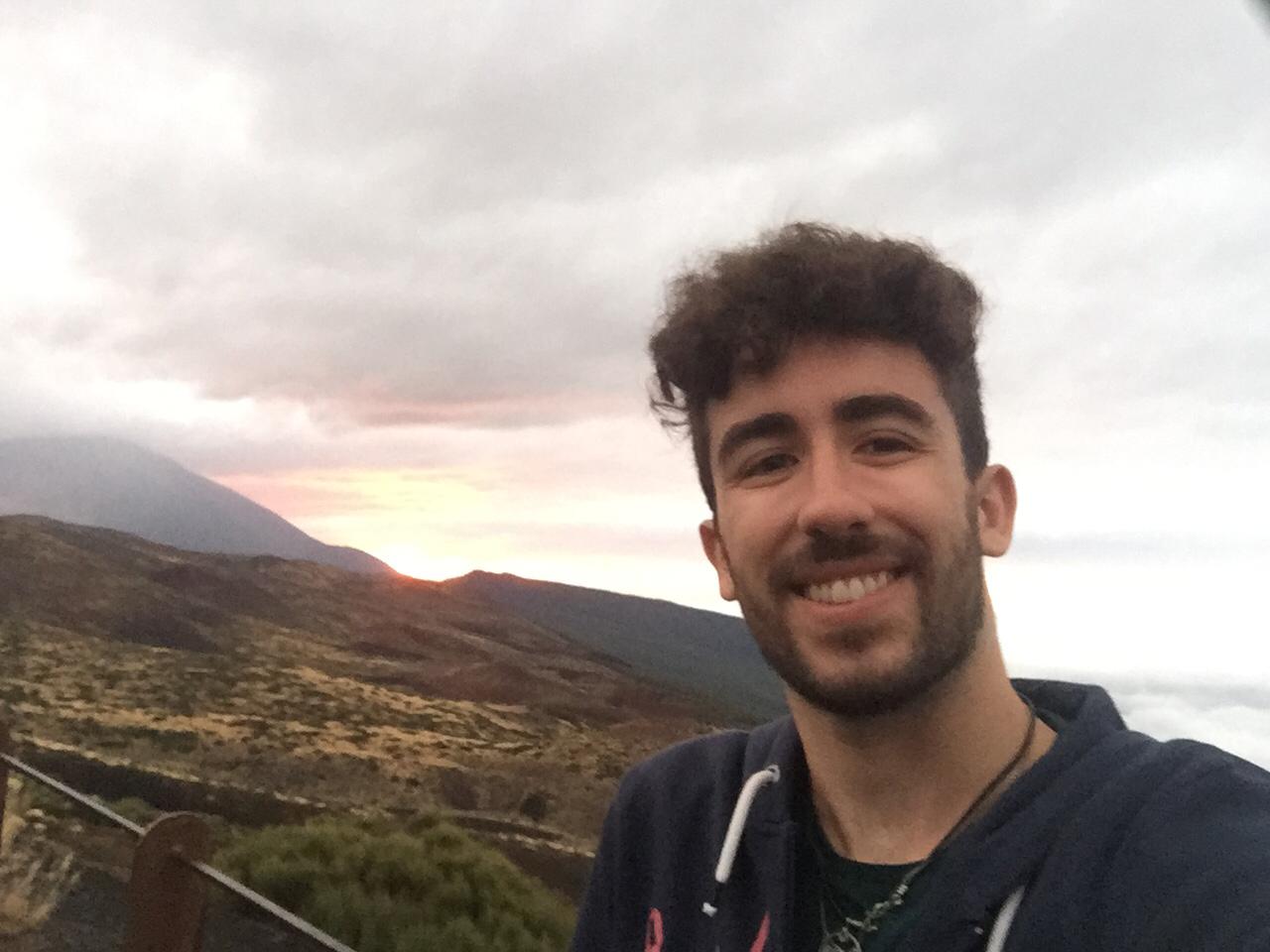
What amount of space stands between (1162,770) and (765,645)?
1.32 feet

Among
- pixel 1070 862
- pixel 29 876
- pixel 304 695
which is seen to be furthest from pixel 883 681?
pixel 304 695

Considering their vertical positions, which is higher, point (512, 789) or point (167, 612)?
point (167, 612)

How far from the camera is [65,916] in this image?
4.03 metres

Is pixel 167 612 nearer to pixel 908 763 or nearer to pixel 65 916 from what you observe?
pixel 65 916

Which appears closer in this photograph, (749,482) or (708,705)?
(749,482)

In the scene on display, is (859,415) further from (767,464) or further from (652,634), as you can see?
(652,634)

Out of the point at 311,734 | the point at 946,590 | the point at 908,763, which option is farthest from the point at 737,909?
the point at 311,734

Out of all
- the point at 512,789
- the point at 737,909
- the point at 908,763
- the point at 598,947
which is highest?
the point at 908,763

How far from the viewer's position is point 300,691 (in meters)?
5.85

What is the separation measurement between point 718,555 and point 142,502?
7526 mm

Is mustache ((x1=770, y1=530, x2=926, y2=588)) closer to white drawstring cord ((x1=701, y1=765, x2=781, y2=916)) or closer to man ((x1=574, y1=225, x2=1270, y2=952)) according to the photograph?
man ((x1=574, y1=225, x2=1270, y2=952))

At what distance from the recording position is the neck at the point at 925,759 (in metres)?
1.00

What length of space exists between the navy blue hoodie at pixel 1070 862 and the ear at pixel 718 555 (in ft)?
0.62

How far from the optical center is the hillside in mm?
5219
